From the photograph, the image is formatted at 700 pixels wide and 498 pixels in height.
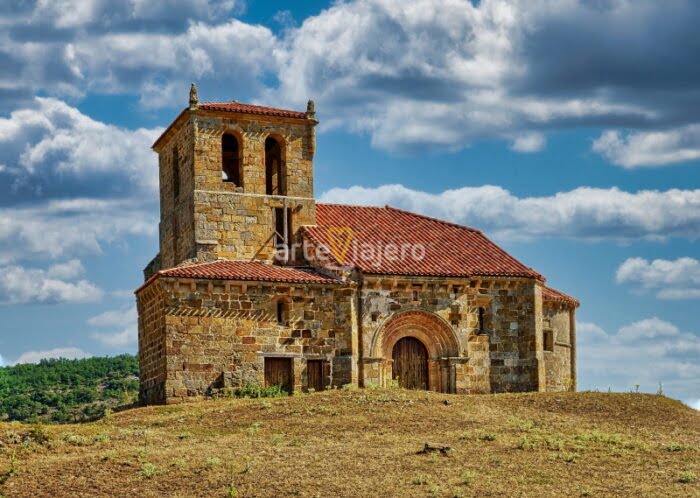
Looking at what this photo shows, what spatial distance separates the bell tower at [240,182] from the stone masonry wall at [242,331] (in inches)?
127

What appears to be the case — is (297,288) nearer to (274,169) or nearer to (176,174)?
(274,169)

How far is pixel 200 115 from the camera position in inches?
1725

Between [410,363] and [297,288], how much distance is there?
17.8ft

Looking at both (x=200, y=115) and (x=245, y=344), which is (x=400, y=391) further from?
(x=200, y=115)

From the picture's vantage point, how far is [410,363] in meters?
43.7

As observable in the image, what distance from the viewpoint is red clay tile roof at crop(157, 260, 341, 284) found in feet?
131

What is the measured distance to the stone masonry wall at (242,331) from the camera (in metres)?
39.6

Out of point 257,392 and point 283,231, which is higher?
point 283,231

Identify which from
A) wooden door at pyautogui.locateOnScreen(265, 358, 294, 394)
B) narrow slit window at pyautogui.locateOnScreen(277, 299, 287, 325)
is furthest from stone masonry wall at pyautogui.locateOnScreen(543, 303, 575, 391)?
narrow slit window at pyautogui.locateOnScreen(277, 299, 287, 325)

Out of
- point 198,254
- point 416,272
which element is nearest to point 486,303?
point 416,272

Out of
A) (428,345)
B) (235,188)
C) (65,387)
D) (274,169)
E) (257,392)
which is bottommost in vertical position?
(65,387)

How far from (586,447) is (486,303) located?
47.8 ft

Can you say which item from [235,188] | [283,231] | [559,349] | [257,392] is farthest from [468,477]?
[559,349]

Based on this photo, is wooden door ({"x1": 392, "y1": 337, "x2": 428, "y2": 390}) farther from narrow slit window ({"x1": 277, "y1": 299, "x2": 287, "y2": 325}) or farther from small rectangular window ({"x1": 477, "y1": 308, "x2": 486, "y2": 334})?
narrow slit window ({"x1": 277, "y1": 299, "x2": 287, "y2": 325})
